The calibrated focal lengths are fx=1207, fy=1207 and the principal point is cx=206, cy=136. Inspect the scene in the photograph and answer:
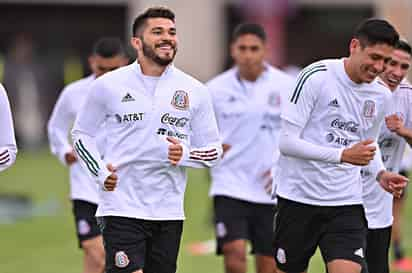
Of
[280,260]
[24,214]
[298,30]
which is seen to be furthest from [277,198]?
[298,30]

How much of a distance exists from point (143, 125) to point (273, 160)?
2.99 meters

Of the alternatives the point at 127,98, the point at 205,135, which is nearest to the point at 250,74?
the point at 205,135

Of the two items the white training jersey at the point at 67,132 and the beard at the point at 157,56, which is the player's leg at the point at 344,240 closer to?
the beard at the point at 157,56

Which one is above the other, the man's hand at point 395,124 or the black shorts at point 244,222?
the man's hand at point 395,124

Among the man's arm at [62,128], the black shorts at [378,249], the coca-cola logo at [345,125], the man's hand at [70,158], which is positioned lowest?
the black shorts at [378,249]

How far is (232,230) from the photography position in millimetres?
11258

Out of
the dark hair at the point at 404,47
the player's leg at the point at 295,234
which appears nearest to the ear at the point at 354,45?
the dark hair at the point at 404,47

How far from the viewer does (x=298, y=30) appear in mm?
43344

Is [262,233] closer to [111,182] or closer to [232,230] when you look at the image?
[232,230]

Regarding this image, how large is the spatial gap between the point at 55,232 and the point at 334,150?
9.40 meters

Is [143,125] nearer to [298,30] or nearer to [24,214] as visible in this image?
[24,214]

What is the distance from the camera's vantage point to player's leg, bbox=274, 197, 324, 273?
358 inches

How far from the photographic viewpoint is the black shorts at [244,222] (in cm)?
1127

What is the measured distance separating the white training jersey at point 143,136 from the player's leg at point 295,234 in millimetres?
759
